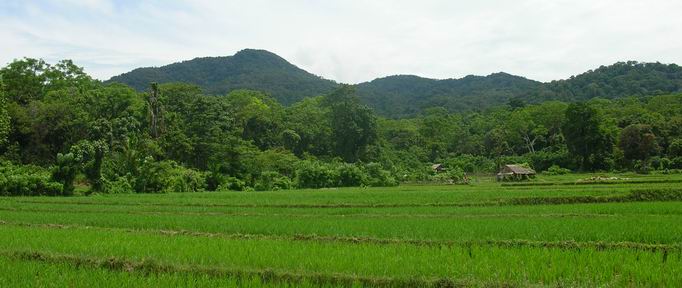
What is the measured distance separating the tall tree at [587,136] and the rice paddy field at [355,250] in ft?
119

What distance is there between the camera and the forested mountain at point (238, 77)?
103 meters

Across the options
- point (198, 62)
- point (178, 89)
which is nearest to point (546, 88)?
point (198, 62)

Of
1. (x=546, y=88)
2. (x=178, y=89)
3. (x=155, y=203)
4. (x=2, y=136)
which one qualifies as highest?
(x=546, y=88)

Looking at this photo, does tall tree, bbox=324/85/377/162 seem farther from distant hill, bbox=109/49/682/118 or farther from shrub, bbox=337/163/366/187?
distant hill, bbox=109/49/682/118

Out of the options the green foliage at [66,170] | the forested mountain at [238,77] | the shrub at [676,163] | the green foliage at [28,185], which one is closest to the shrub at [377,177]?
the green foliage at [66,170]

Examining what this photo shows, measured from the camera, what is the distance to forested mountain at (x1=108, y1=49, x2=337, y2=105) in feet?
338

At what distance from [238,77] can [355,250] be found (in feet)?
363

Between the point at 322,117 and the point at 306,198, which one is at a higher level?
the point at 322,117

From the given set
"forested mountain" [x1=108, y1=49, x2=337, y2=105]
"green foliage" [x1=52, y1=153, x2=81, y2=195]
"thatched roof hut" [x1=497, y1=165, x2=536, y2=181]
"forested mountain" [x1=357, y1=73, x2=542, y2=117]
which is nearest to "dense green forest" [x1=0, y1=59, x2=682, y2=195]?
"green foliage" [x1=52, y1=153, x2=81, y2=195]

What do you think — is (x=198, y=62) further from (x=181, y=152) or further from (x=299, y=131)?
(x=181, y=152)

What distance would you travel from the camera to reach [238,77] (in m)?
116

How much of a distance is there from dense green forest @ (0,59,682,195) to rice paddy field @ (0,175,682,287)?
15016 millimetres

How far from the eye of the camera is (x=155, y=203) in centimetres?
2148

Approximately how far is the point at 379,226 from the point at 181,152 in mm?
32986
